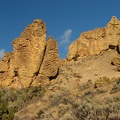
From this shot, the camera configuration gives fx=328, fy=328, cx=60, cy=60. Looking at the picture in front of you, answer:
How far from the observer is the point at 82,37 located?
51.8 metres

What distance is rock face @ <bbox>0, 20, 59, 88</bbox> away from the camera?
3894 centimetres

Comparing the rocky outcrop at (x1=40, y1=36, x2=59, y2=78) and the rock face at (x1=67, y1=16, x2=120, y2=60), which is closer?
the rocky outcrop at (x1=40, y1=36, x2=59, y2=78)

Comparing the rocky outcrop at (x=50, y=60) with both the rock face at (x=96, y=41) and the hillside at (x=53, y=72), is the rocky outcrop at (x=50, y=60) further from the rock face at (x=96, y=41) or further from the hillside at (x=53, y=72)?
the rock face at (x=96, y=41)

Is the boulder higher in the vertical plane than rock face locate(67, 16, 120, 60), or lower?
lower

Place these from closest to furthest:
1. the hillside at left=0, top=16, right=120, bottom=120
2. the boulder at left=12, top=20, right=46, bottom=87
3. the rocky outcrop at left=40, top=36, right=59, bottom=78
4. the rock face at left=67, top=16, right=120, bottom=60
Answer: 1. the hillside at left=0, top=16, right=120, bottom=120
2. the boulder at left=12, top=20, right=46, bottom=87
3. the rocky outcrop at left=40, top=36, right=59, bottom=78
4. the rock face at left=67, top=16, right=120, bottom=60

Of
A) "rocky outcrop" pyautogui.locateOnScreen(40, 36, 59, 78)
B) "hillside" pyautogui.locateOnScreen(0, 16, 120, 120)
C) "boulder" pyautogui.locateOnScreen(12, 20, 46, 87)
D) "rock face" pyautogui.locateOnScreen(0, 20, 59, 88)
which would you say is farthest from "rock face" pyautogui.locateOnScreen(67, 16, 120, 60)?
"boulder" pyautogui.locateOnScreen(12, 20, 46, 87)

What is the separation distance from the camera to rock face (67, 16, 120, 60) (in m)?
48.8

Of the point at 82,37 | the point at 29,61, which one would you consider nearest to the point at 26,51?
the point at 29,61

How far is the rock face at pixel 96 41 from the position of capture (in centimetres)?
4875

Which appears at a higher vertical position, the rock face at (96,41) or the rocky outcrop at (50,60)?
the rock face at (96,41)

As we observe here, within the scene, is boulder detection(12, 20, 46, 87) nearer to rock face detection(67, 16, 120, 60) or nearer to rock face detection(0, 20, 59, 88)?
rock face detection(0, 20, 59, 88)

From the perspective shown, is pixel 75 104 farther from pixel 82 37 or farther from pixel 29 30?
pixel 82 37

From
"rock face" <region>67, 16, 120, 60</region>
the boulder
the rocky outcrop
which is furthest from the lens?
"rock face" <region>67, 16, 120, 60</region>

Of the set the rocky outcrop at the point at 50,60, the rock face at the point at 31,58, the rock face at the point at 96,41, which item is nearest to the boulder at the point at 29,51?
the rock face at the point at 31,58
